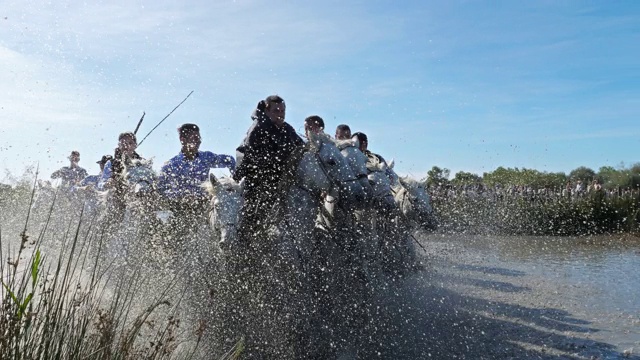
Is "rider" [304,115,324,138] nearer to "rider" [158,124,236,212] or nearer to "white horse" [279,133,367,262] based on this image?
"rider" [158,124,236,212]

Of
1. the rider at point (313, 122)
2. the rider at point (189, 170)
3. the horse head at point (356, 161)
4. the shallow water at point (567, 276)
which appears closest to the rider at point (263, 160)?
the horse head at point (356, 161)

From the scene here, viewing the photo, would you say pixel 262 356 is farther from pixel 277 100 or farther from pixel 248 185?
pixel 277 100

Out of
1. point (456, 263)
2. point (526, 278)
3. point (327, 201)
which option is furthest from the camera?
point (456, 263)

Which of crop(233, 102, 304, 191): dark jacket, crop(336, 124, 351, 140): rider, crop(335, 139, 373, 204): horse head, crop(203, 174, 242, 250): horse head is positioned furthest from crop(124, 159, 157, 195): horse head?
crop(336, 124, 351, 140): rider

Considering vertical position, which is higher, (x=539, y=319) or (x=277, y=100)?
(x=277, y=100)

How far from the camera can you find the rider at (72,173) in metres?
11.7

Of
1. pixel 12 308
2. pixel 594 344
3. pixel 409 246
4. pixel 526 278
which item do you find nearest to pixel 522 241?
pixel 526 278

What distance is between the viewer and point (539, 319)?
6934 mm

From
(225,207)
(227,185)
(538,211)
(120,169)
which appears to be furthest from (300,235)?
(538,211)

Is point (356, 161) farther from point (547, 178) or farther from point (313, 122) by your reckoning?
point (547, 178)

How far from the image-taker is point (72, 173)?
1219 centimetres

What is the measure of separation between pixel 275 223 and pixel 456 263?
28.0 feet

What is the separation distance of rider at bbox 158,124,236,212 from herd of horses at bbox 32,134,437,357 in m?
0.16

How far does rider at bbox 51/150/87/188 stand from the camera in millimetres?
11687
